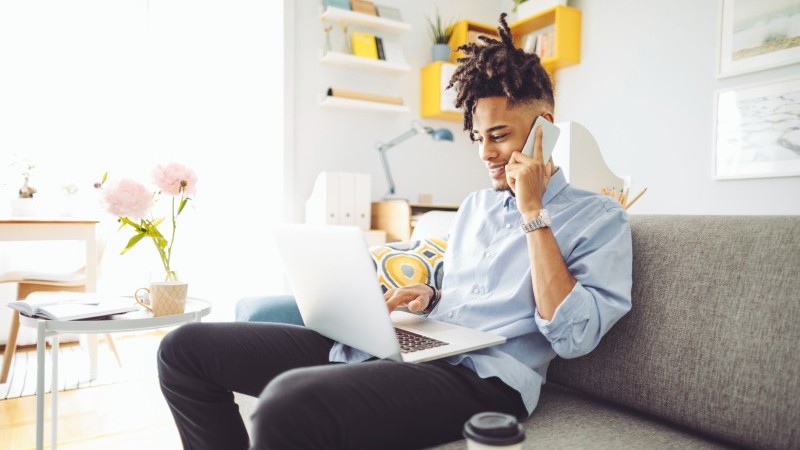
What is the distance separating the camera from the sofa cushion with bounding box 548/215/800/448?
2.82ft

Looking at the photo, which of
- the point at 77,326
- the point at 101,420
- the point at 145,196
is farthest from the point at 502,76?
the point at 101,420

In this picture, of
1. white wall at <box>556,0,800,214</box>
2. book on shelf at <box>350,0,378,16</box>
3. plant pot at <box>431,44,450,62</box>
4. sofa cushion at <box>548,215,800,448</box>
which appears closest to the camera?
sofa cushion at <box>548,215,800,448</box>

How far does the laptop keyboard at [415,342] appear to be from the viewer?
0.95m

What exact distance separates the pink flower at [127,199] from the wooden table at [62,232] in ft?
4.36

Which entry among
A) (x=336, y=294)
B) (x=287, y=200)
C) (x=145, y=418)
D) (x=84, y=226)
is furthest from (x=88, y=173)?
(x=336, y=294)

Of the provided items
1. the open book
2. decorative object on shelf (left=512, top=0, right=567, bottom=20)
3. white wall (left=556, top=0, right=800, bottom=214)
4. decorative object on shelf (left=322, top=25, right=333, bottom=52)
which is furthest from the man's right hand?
decorative object on shelf (left=512, top=0, right=567, bottom=20)

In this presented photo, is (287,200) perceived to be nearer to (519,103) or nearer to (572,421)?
(519,103)

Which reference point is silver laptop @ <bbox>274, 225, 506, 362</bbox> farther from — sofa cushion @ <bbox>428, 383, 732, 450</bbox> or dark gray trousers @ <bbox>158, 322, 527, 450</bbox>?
sofa cushion @ <bbox>428, 383, 732, 450</bbox>

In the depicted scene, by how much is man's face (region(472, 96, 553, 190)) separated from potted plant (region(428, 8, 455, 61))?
2.47 m

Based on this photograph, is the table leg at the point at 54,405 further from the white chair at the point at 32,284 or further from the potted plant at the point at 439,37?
the potted plant at the point at 439,37

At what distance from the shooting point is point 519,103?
1.18 m

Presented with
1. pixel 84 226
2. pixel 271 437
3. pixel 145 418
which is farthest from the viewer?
pixel 84 226

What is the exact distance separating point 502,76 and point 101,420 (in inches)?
76.4

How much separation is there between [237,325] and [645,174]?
8.92 feet
